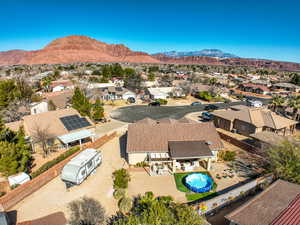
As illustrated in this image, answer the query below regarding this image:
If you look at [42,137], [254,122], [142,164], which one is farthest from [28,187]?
[254,122]

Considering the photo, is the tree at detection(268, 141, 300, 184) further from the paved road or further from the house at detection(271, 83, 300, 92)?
the house at detection(271, 83, 300, 92)

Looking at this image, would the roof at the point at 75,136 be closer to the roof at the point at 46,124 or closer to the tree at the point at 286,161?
the roof at the point at 46,124

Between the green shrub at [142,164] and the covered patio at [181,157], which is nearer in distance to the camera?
the covered patio at [181,157]

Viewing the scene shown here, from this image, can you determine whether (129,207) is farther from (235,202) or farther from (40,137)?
(40,137)

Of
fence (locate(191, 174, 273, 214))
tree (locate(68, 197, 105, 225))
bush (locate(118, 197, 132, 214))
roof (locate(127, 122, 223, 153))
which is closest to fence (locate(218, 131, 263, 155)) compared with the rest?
roof (locate(127, 122, 223, 153))

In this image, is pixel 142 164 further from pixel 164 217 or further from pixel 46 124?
pixel 46 124

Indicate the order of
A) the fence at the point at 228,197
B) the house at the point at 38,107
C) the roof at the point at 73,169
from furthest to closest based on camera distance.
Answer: the house at the point at 38,107 → the roof at the point at 73,169 → the fence at the point at 228,197

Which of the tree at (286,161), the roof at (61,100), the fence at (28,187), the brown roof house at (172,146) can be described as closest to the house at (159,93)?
the roof at (61,100)
